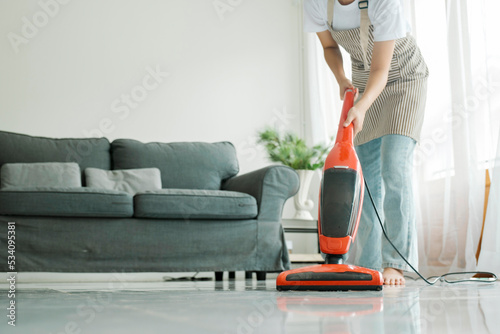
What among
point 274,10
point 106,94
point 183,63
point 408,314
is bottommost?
point 408,314

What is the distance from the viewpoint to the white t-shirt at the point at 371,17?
5.25ft

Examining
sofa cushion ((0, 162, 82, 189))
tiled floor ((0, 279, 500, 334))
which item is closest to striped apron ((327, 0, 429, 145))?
tiled floor ((0, 279, 500, 334))

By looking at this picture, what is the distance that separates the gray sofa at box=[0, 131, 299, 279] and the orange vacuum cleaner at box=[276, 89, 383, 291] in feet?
4.28

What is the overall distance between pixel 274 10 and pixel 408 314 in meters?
4.57

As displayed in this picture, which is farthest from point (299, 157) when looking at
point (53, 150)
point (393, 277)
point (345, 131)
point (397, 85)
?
point (345, 131)

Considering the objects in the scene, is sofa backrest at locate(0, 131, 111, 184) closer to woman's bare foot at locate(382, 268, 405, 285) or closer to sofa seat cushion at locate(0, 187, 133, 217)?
sofa seat cushion at locate(0, 187, 133, 217)

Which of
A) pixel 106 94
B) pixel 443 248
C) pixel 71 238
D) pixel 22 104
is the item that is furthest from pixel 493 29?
pixel 22 104

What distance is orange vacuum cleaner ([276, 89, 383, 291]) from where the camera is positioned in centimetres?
124

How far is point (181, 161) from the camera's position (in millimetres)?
3381

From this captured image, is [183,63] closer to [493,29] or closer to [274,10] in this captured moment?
[274,10]

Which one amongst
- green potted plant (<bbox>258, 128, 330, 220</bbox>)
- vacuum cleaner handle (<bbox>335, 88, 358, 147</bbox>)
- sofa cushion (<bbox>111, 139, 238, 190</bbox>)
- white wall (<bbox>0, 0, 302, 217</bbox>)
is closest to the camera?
vacuum cleaner handle (<bbox>335, 88, 358, 147</bbox>)

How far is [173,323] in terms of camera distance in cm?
59

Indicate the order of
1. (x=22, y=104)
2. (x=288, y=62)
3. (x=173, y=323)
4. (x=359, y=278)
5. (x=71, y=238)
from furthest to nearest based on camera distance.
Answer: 1. (x=288, y=62)
2. (x=22, y=104)
3. (x=71, y=238)
4. (x=359, y=278)
5. (x=173, y=323)

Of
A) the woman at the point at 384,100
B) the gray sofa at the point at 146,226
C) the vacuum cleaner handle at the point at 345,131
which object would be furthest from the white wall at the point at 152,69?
the vacuum cleaner handle at the point at 345,131
